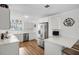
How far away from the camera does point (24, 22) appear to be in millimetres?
5438

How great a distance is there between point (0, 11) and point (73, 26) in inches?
91.6

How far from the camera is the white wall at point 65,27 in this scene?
8.20 ft

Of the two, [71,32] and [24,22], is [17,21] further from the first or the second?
[71,32]

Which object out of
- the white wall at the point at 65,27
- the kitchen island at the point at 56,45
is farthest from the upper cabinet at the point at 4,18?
the white wall at the point at 65,27

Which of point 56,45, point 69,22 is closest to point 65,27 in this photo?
point 69,22

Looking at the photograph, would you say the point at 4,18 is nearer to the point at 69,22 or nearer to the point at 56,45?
the point at 56,45

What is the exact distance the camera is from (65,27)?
9.51ft

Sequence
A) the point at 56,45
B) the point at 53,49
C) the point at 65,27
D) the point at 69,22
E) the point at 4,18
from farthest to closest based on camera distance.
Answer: the point at 65,27 < the point at 69,22 < the point at 53,49 < the point at 56,45 < the point at 4,18

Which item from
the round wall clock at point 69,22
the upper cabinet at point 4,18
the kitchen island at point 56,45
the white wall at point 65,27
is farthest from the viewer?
the round wall clock at point 69,22

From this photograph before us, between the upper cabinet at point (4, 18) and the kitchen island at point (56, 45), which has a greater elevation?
the upper cabinet at point (4, 18)

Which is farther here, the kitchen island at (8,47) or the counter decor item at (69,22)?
the counter decor item at (69,22)

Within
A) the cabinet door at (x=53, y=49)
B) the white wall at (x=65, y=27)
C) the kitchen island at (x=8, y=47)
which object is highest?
the white wall at (x=65, y=27)

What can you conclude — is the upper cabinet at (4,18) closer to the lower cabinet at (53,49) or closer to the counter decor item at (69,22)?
the lower cabinet at (53,49)
